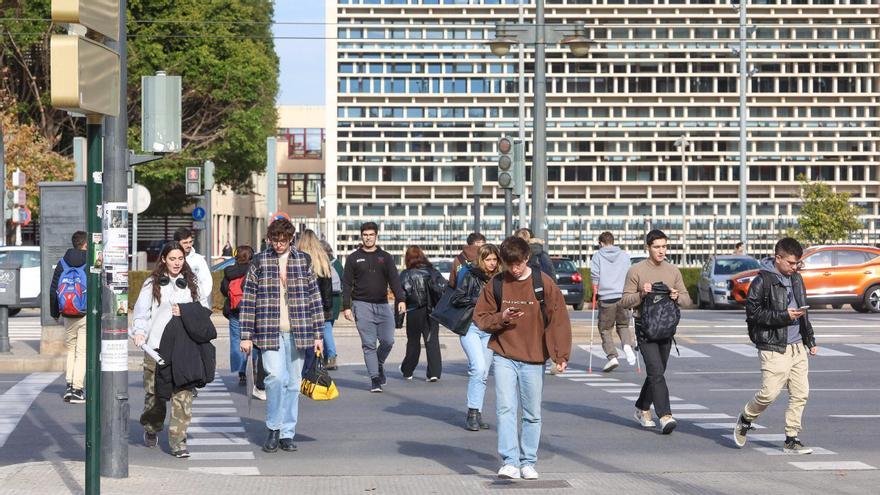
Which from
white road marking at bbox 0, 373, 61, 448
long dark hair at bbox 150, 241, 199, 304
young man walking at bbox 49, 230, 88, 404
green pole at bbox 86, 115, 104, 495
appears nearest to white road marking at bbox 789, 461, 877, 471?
long dark hair at bbox 150, 241, 199, 304

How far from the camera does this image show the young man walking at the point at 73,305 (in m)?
15.2

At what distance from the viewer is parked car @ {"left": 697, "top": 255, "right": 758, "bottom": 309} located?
35906 mm

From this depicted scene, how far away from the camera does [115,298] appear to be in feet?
30.4

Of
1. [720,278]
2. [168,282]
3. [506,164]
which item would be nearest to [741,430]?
[168,282]

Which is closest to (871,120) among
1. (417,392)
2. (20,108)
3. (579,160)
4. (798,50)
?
(798,50)

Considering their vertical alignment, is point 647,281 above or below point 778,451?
above

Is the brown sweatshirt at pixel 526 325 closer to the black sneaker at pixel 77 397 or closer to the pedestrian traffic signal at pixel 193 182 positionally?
the black sneaker at pixel 77 397

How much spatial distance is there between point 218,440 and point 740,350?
12.0 meters

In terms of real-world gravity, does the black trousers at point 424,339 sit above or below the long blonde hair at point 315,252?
below

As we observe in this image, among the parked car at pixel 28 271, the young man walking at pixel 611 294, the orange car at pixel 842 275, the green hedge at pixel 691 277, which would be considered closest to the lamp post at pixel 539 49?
the young man walking at pixel 611 294

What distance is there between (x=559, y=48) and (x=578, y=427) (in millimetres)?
49221

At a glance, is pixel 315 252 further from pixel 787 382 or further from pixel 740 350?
pixel 740 350

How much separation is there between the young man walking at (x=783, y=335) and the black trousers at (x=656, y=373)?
1025 mm

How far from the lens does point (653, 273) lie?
43.4ft
